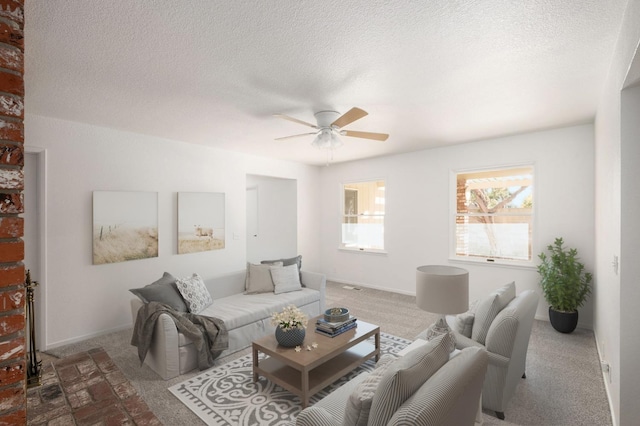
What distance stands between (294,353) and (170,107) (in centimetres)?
268

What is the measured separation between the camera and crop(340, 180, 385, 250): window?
613cm

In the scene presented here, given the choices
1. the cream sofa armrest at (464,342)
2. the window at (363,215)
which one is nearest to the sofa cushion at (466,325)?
the cream sofa armrest at (464,342)

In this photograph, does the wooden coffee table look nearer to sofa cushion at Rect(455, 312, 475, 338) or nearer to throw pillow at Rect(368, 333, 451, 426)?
sofa cushion at Rect(455, 312, 475, 338)

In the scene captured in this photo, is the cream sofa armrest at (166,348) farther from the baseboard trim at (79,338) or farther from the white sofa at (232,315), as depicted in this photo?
the baseboard trim at (79,338)

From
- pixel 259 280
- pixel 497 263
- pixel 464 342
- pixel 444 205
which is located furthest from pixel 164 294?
pixel 497 263

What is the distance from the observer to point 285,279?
4.27 m

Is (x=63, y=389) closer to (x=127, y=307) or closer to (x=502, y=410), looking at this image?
(x=127, y=307)

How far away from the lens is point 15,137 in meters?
1.02

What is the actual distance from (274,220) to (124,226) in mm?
3156

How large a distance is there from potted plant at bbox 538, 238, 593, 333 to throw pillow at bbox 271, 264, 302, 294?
10.5 ft

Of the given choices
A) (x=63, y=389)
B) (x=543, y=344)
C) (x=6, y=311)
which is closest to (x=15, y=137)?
(x=6, y=311)

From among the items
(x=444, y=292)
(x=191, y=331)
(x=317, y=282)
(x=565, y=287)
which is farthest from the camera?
(x=317, y=282)

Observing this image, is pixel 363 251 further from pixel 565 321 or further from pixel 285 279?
pixel 565 321

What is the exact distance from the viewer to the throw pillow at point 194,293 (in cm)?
338
